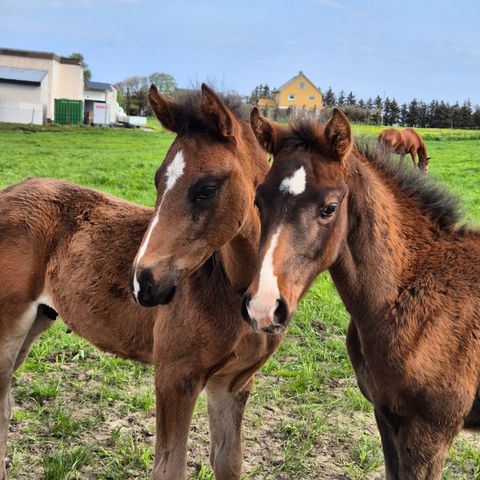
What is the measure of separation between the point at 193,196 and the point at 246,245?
40cm

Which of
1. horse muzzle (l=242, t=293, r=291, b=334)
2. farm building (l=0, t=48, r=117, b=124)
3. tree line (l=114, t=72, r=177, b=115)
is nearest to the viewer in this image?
horse muzzle (l=242, t=293, r=291, b=334)

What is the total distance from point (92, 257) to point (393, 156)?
172cm

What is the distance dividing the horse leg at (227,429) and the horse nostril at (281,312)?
1.07 metres

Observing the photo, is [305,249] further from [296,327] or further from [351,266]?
[296,327]

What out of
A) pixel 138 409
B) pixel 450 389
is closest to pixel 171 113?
pixel 450 389

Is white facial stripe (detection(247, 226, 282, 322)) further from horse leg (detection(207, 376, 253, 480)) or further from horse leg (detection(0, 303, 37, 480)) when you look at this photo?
horse leg (detection(0, 303, 37, 480))

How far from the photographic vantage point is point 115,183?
12016mm

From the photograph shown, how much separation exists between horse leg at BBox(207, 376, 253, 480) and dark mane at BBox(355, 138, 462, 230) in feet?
4.26

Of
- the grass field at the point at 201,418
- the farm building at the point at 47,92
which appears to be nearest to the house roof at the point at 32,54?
the farm building at the point at 47,92

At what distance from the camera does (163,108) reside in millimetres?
2668

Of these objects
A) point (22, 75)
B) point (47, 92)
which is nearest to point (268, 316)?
point (47, 92)

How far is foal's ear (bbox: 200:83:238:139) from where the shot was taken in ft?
8.15

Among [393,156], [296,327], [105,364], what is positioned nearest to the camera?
[393,156]


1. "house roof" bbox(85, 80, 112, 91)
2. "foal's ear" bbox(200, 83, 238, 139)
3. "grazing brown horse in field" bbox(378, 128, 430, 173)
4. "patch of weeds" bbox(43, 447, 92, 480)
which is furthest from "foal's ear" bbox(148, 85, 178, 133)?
"house roof" bbox(85, 80, 112, 91)
